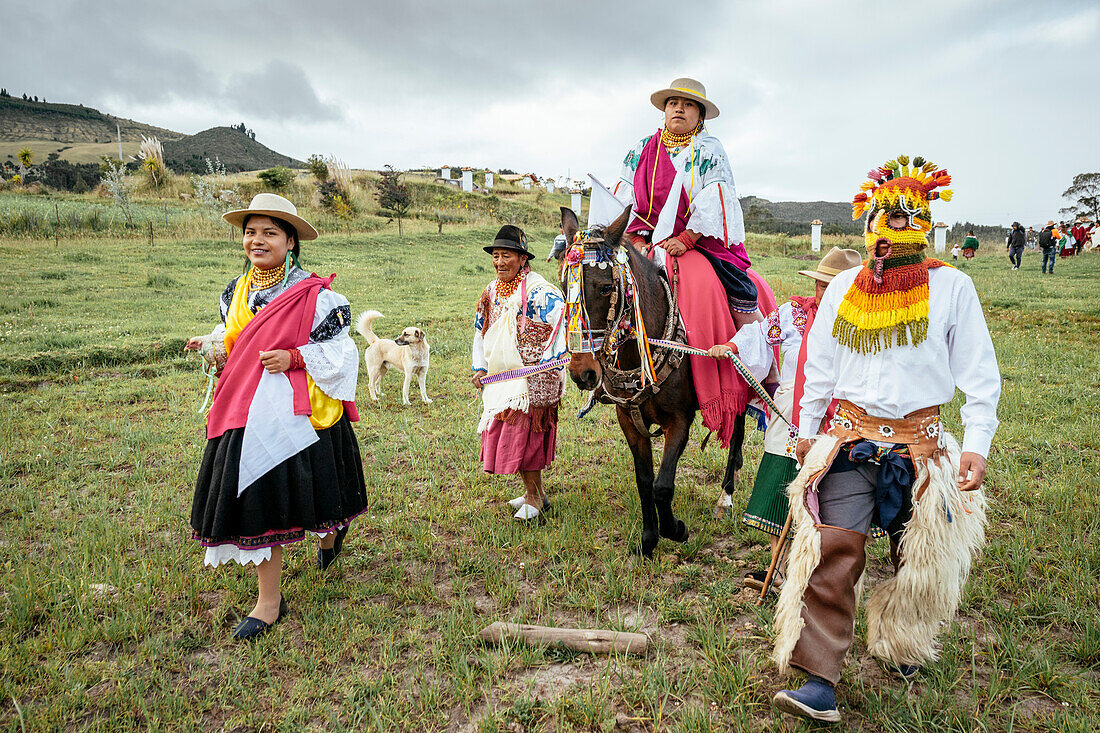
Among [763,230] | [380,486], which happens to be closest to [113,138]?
[763,230]

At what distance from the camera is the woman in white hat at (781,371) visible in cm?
376

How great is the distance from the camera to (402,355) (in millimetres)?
7930

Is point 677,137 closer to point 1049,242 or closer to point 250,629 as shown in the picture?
point 250,629

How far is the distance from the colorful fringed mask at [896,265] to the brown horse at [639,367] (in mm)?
1417

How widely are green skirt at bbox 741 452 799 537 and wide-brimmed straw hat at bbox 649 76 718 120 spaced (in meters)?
2.59

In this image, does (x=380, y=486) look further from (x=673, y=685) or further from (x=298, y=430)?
(x=673, y=685)

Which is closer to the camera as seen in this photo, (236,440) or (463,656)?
(463,656)

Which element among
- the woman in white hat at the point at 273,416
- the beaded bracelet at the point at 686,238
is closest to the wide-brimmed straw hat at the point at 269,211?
the woman in white hat at the point at 273,416

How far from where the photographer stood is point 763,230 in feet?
168

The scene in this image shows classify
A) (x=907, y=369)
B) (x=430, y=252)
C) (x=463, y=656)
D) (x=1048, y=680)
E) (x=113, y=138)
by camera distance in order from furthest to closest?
(x=113, y=138), (x=430, y=252), (x=463, y=656), (x=1048, y=680), (x=907, y=369)

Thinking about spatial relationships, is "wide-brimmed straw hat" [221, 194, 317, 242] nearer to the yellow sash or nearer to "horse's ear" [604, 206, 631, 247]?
the yellow sash

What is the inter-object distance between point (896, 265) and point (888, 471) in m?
0.90

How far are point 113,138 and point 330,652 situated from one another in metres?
127

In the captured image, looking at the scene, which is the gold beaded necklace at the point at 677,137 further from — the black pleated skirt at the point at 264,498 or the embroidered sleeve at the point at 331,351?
the black pleated skirt at the point at 264,498
